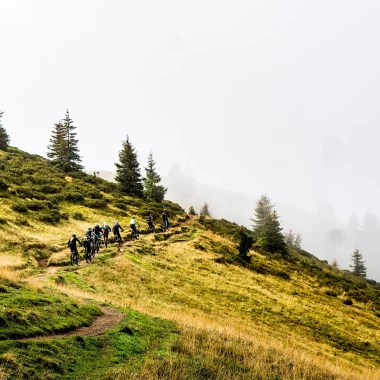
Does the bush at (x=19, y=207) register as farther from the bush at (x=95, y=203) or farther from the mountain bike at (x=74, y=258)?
the mountain bike at (x=74, y=258)

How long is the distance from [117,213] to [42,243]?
16.1 m

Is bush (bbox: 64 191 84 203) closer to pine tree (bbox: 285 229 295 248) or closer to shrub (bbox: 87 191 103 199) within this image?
shrub (bbox: 87 191 103 199)

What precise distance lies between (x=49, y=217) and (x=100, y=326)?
23559mm

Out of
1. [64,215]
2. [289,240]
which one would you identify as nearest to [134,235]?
[64,215]

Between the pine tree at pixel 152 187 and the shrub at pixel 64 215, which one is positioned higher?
the pine tree at pixel 152 187

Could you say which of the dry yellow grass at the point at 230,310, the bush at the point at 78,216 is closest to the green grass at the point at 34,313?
the dry yellow grass at the point at 230,310

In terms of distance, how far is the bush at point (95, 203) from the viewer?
137 ft

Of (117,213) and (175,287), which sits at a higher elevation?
(117,213)

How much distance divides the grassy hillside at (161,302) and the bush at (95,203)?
118 mm

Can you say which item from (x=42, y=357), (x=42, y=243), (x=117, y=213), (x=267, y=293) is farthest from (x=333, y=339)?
(x=117, y=213)

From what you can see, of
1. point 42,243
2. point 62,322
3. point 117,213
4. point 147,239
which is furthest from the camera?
point 117,213

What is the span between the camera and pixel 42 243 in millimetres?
25750

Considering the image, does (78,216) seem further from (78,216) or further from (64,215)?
(64,215)

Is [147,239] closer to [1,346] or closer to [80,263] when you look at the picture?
[80,263]
